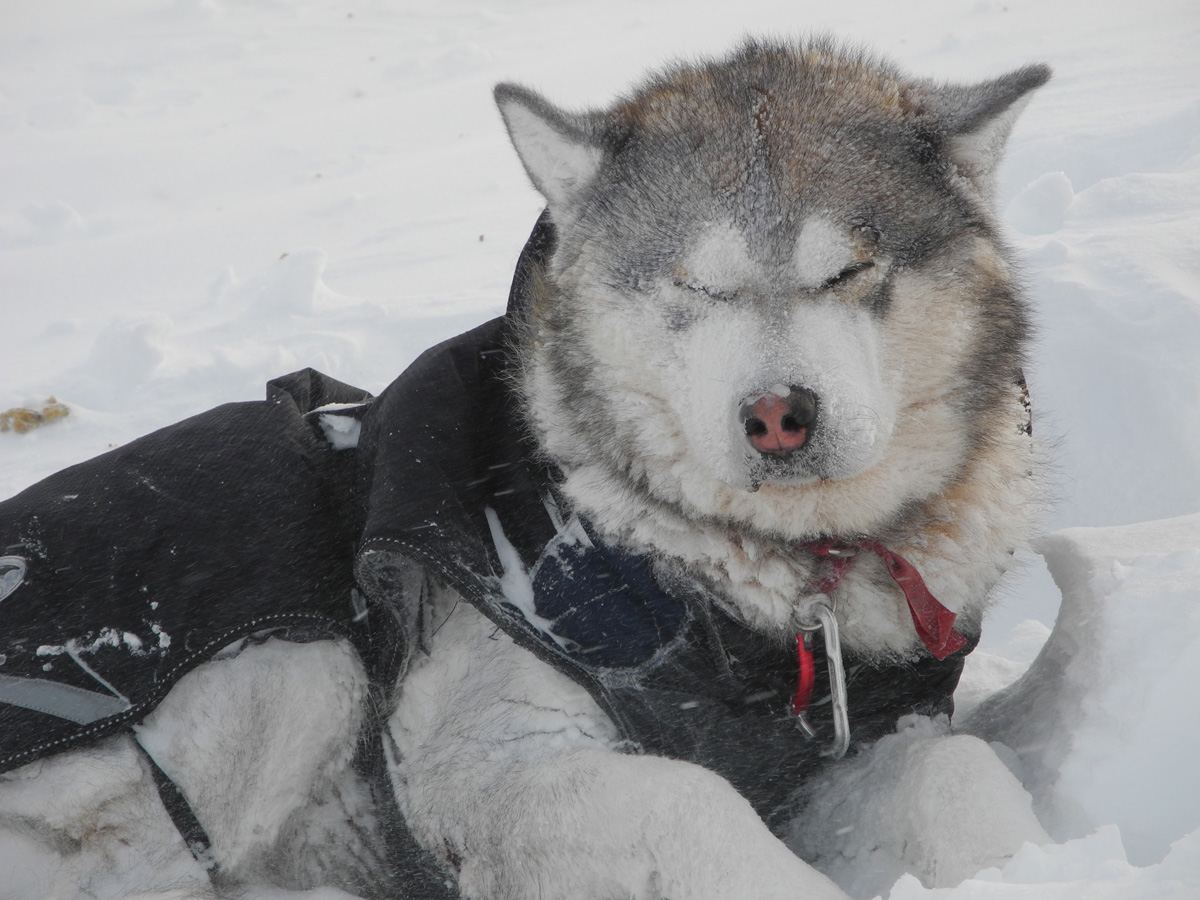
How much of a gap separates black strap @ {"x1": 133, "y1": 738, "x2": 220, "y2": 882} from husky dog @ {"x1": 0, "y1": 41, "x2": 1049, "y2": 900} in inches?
0.5

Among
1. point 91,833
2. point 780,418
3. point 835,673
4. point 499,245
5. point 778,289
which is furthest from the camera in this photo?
point 499,245

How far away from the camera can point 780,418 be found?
5.30 feet

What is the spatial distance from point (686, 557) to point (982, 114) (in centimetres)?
111

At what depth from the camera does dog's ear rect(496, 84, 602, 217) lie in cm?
196

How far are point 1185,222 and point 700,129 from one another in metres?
3.32

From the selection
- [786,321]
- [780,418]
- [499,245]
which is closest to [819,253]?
[786,321]

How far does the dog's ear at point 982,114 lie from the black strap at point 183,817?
7.18 ft

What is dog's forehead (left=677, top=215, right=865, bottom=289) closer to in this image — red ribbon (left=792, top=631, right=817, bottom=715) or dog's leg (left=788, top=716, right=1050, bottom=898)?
red ribbon (left=792, top=631, right=817, bottom=715)

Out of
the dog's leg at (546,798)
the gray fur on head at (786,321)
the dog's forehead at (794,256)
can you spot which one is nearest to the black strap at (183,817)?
the dog's leg at (546,798)

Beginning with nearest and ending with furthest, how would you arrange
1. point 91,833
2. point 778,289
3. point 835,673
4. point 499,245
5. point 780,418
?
point 780,418 → point 778,289 → point 835,673 → point 91,833 → point 499,245

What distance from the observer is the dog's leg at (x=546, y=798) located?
164 centimetres

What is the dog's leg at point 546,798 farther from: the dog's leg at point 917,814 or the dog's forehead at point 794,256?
the dog's forehead at point 794,256

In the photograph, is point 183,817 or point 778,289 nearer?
point 778,289

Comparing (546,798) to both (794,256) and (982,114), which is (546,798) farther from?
(982,114)
